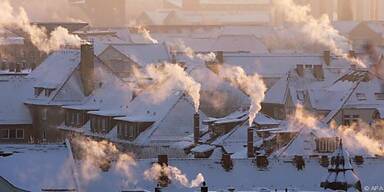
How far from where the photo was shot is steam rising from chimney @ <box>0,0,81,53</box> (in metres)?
115

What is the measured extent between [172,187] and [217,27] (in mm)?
110014

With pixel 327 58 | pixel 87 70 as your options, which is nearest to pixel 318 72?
pixel 327 58

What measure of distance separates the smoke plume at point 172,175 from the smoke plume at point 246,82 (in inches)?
909

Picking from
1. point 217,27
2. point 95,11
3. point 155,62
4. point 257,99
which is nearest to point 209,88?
point 257,99

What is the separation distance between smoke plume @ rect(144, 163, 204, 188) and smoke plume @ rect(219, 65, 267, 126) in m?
23.1

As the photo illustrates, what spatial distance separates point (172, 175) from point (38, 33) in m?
86.8

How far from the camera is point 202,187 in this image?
46.3 metres

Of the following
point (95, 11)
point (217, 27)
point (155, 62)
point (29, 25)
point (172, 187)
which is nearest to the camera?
point (172, 187)

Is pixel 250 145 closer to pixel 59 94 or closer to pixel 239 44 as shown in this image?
pixel 59 94

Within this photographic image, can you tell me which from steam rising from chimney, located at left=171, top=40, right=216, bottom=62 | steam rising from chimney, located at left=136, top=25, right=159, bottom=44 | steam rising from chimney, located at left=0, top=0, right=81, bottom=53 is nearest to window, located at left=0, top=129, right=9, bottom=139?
→ steam rising from chimney, located at left=171, top=40, right=216, bottom=62

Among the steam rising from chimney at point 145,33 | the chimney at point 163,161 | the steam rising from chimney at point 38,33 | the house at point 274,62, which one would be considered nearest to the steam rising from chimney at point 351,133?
the chimney at point 163,161

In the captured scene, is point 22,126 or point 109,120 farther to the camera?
point 22,126

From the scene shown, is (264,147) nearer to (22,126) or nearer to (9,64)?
(22,126)

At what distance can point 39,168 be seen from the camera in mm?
47750
